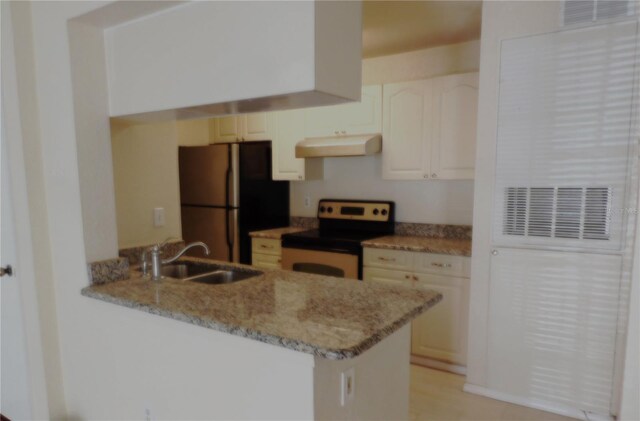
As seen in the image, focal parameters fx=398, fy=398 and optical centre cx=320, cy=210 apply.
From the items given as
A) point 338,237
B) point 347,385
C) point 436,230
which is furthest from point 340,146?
point 347,385

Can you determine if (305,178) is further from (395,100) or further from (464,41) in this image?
(464,41)

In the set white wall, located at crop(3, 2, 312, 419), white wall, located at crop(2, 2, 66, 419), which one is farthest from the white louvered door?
white wall, located at crop(2, 2, 66, 419)

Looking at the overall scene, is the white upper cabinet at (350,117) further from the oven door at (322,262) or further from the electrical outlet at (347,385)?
the electrical outlet at (347,385)

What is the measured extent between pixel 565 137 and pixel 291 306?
1823mm

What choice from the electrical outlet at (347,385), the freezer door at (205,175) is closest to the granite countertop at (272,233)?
the freezer door at (205,175)

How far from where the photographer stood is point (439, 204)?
3.37m

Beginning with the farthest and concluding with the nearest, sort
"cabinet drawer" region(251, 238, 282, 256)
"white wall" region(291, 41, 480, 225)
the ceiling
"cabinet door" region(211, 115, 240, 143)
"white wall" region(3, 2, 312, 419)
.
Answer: "cabinet door" region(211, 115, 240, 143), "cabinet drawer" region(251, 238, 282, 256), "white wall" region(291, 41, 480, 225), the ceiling, "white wall" region(3, 2, 312, 419)

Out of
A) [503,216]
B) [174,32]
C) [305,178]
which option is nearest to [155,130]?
[174,32]

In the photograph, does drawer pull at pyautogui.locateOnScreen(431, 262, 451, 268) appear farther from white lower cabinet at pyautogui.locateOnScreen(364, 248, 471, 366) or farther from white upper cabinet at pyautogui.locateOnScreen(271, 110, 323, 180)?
white upper cabinet at pyautogui.locateOnScreen(271, 110, 323, 180)

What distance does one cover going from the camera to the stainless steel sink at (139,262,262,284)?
80.3 inches

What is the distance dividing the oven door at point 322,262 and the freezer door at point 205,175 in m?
0.78

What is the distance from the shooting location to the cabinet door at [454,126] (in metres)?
2.97

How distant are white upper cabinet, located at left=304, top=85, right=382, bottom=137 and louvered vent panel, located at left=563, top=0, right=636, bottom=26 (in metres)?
1.43

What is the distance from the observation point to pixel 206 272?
2.15 metres
